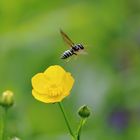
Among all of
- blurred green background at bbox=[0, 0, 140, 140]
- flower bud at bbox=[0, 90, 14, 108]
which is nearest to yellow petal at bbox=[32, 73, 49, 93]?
flower bud at bbox=[0, 90, 14, 108]

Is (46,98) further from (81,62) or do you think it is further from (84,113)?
(81,62)

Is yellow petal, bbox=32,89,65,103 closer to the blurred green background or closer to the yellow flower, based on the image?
the yellow flower

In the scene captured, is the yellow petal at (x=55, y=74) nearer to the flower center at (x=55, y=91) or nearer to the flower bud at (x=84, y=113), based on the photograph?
the flower center at (x=55, y=91)

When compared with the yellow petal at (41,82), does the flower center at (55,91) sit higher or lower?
lower

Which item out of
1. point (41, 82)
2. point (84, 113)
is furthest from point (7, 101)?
point (84, 113)

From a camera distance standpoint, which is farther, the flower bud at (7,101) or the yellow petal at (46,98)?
the flower bud at (7,101)

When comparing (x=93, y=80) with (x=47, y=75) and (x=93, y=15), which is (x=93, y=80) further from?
(x=47, y=75)

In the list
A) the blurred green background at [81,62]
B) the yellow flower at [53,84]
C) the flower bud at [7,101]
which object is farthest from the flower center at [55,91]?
the blurred green background at [81,62]

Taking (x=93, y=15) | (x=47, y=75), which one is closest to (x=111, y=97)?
(x=93, y=15)
